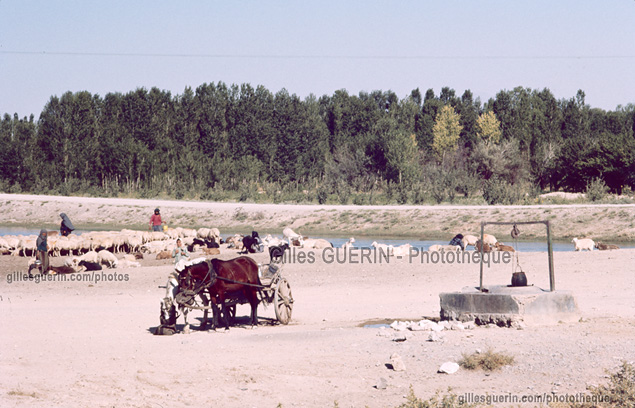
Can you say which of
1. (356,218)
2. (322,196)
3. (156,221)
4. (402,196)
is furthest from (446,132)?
(156,221)

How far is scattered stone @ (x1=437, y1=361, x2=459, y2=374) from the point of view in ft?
33.7

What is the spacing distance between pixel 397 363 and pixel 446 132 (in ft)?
279

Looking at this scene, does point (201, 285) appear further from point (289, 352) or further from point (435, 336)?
point (435, 336)

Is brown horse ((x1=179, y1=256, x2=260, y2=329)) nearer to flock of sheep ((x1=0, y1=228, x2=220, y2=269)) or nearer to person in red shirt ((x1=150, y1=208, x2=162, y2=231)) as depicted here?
flock of sheep ((x1=0, y1=228, x2=220, y2=269))

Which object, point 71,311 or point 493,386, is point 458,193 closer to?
point 71,311

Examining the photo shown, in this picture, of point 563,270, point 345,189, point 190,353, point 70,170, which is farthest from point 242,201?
point 190,353

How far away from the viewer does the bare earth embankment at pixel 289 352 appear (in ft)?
30.9

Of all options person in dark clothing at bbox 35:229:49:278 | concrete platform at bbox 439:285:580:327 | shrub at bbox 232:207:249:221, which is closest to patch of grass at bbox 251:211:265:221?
shrub at bbox 232:207:249:221

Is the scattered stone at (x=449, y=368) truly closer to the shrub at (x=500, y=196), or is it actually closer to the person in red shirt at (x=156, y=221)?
the person in red shirt at (x=156, y=221)

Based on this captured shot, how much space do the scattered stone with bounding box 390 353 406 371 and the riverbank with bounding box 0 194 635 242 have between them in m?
26.7

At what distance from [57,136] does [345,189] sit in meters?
33.1

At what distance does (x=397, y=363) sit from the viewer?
411 inches

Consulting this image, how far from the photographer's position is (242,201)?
195 feet

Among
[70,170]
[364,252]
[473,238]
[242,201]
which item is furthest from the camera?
[70,170]
